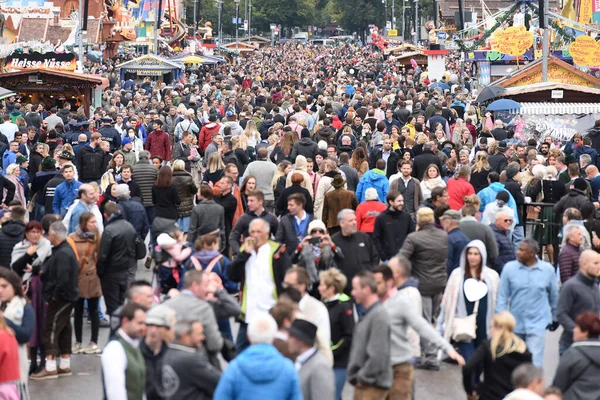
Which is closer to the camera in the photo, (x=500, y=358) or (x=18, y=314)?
(x=500, y=358)

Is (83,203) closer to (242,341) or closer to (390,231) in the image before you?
(390,231)

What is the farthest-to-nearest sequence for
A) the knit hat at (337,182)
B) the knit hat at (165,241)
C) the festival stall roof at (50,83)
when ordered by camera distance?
the festival stall roof at (50,83), the knit hat at (337,182), the knit hat at (165,241)

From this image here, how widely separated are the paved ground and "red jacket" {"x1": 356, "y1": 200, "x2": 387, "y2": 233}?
6.96 ft

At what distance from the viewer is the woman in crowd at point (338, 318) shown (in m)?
8.77

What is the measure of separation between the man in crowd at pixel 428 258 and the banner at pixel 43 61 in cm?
2564

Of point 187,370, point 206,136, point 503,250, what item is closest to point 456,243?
point 503,250

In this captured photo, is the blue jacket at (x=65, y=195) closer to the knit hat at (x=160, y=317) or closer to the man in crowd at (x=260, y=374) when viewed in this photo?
the knit hat at (x=160, y=317)

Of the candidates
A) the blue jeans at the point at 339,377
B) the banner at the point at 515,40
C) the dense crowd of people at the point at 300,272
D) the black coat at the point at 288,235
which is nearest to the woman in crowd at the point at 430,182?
the dense crowd of people at the point at 300,272

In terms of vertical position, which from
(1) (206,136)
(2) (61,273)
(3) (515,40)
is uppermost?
(3) (515,40)

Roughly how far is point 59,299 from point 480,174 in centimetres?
719

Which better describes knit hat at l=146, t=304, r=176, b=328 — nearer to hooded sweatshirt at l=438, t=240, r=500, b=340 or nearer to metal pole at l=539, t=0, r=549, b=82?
hooded sweatshirt at l=438, t=240, r=500, b=340

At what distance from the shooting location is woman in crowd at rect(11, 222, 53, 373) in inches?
423

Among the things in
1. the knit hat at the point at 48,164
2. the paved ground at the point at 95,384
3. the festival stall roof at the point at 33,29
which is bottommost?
the paved ground at the point at 95,384

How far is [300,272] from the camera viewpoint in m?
8.62
